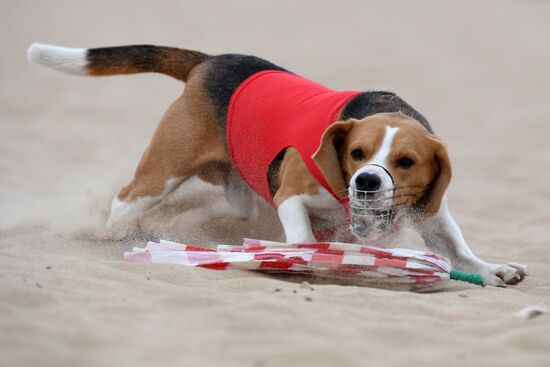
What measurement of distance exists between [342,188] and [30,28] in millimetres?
12025

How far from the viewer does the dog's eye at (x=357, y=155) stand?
15.9 ft

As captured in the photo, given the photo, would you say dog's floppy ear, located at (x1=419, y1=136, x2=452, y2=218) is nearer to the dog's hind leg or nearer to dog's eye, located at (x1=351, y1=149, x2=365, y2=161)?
dog's eye, located at (x1=351, y1=149, x2=365, y2=161)

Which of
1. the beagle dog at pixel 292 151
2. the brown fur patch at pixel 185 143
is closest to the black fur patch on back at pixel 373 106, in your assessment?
the beagle dog at pixel 292 151

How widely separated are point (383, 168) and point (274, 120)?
47.7 inches

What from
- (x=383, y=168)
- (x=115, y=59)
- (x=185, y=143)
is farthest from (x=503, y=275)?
(x=115, y=59)

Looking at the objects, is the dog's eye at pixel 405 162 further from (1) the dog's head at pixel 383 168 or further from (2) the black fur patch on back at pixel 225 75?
(2) the black fur patch on back at pixel 225 75

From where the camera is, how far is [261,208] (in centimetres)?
682

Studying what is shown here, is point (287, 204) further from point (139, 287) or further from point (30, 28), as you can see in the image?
point (30, 28)

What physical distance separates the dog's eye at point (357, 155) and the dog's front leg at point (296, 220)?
52cm

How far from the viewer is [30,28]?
1592 centimetres

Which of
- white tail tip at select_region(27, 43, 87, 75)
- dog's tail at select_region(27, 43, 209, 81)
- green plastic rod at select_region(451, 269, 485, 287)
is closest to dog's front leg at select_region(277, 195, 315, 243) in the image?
green plastic rod at select_region(451, 269, 485, 287)

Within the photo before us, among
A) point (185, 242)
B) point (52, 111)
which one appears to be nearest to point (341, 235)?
point (185, 242)

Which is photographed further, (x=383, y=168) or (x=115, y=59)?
(x=115, y=59)

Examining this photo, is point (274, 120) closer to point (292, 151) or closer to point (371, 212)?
point (292, 151)
